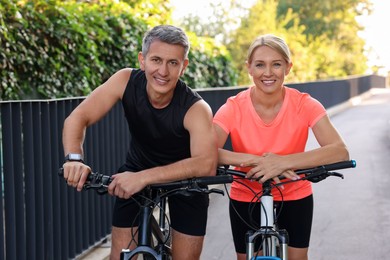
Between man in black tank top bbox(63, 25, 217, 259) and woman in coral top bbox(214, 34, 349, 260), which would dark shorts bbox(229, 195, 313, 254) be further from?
man in black tank top bbox(63, 25, 217, 259)

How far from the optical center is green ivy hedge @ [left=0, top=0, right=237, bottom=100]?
8656mm

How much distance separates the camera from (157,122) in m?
4.31

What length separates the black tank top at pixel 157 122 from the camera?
4.29 m

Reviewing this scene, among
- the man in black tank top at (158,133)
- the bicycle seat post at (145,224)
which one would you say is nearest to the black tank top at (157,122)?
the man in black tank top at (158,133)

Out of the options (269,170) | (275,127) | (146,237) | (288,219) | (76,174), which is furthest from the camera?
(288,219)

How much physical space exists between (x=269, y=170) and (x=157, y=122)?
1.94ft

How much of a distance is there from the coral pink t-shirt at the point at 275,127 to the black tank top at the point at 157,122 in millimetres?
256

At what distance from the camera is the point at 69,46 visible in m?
9.91

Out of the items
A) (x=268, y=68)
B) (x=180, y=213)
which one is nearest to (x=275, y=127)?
(x=268, y=68)

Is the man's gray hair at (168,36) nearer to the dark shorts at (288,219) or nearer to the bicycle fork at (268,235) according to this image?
the bicycle fork at (268,235)

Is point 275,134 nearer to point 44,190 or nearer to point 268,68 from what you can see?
point 268,68

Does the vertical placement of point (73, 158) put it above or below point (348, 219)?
above

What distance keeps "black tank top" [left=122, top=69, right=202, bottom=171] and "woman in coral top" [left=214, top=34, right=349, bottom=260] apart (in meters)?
0.24

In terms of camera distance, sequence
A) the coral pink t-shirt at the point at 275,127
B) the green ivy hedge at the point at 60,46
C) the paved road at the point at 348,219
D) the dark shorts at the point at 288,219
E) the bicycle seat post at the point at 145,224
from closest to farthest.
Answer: the bicycle seat post at the point at 145,224 < the coral pink t-shirt at the point at 275,127 < the dark shorts at the point at 288,219 < the paved road at the point at 348,219 < the green ivy hedge at the point at 60,46
